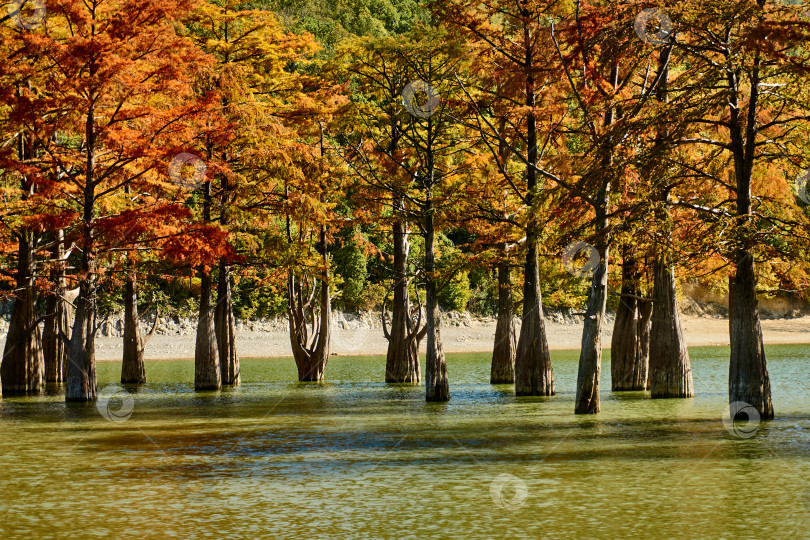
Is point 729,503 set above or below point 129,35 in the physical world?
below

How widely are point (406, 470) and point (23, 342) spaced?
2007 centimetres

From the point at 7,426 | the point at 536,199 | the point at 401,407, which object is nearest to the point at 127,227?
the point at 7,426

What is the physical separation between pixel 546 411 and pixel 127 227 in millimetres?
12927

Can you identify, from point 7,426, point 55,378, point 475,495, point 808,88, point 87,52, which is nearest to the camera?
point 475,495

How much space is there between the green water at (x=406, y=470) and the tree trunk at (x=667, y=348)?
734 mm

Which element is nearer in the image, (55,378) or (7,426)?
(7,426)

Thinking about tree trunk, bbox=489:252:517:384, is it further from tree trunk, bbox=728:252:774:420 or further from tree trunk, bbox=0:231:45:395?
tree trunk, bbox=0:231:45:395

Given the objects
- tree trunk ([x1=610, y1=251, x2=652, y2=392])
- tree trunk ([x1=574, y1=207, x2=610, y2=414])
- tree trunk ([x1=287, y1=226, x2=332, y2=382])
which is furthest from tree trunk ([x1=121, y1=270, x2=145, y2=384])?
tree trunk ([x1=574, y1=207, x2=610, y2=414])

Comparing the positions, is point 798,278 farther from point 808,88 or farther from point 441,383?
point 441,383

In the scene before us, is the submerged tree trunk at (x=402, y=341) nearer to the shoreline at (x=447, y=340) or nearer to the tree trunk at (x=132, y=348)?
the tree trunk at (x=132, y=348)

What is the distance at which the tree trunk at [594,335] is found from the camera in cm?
2255

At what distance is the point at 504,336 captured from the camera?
1340 inches

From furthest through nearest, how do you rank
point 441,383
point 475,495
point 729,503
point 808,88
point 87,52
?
point 441,383 < point 87,52 < point 808,88 < point 475,495 < point 729,503

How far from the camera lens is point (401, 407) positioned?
27125 mm
